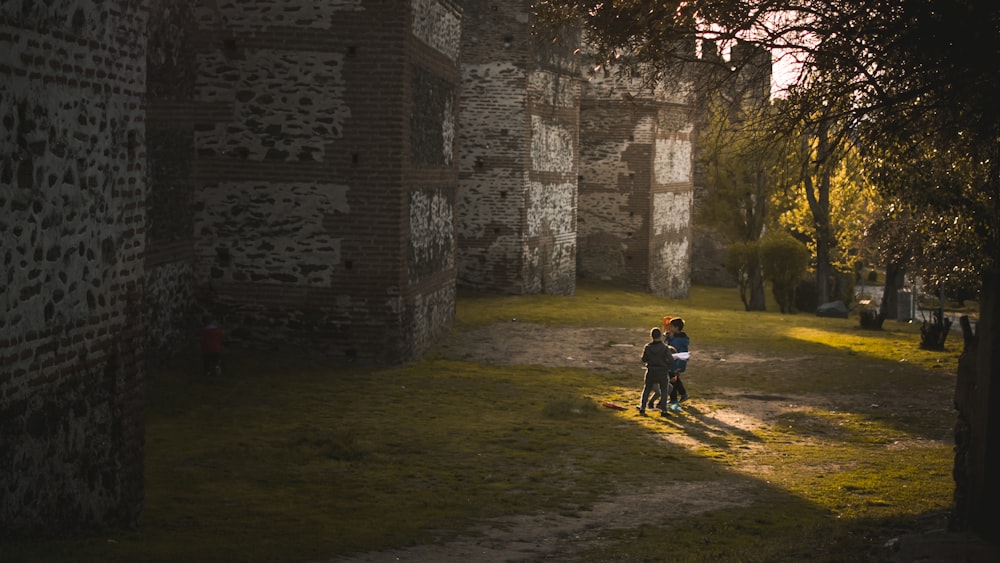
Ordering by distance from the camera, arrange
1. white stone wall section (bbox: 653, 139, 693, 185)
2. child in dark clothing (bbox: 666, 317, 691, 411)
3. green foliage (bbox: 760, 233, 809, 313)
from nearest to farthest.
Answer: child in dark clothing (bbox: 666, 317, 691, 411), green foliage (bbox: 760, 233, 809, 313), white stone wall section (bbox: 653, 139, 693, 185)

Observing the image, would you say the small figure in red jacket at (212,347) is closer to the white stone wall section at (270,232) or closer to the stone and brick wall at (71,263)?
the white stone wall section at (270,232)

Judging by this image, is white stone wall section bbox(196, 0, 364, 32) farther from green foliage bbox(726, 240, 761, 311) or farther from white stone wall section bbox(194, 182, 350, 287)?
green foliage bbox(726, 240, 761, 311)

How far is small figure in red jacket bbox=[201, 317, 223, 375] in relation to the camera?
1420 centimetres

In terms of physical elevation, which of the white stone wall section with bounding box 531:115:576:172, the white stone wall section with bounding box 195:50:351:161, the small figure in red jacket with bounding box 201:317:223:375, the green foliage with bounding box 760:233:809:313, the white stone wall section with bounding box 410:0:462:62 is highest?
the white stone wall section with bounding box 410:0:462:62

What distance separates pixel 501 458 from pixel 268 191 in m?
6.44

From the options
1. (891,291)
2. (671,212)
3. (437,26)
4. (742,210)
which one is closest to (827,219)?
(891,291)

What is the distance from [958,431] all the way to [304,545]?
4822 millimetres

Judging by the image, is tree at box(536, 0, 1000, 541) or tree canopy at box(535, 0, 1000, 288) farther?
tree canopy at box(535, 0, 1000, 288)

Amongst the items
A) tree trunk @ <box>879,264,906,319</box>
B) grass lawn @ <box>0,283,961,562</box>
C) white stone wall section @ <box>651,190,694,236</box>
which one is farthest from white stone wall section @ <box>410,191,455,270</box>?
white stone wall section @ <box>651,190,694,236</box>

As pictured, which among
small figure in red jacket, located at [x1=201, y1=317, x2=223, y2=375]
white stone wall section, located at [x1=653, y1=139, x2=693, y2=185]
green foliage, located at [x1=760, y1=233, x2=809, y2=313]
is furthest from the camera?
white stone wall section, located at [x1=653, y1=139, x2=693, y2=185]

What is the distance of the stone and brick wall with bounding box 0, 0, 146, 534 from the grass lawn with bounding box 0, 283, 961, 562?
46 centimetres

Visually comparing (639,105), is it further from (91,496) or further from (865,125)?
(91,496)

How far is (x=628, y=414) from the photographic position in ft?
45.7

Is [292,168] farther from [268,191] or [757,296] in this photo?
[757,296]
